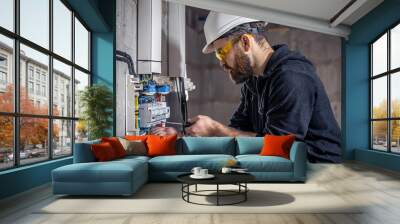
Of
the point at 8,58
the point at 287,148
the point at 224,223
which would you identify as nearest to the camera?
the point at 224,223

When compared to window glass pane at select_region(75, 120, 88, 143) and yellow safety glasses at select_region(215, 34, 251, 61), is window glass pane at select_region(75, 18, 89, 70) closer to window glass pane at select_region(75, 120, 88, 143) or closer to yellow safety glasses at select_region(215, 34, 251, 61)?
window glass pane at select_region(75, 120, 88, 143)

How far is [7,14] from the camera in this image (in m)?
4.66

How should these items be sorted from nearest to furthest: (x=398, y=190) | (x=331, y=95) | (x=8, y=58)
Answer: (x=8, y=58)
(x=398, y=190)
(x=331, y=95)

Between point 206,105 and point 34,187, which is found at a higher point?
point 206,105

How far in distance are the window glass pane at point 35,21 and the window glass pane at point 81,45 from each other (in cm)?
136

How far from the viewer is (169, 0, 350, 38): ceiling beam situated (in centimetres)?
751

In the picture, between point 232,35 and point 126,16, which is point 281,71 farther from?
point 126,16

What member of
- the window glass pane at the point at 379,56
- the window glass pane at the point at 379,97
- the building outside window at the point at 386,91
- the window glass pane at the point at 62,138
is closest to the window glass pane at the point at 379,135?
the building outside window at the point at 386,91

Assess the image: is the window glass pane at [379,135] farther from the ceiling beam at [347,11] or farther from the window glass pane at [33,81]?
the window glass pane at [33,81]

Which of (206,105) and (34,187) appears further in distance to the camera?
(206,105)

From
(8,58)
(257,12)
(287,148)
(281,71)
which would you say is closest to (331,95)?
(281,71)

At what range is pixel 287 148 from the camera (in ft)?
19.9

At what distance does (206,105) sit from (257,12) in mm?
2163

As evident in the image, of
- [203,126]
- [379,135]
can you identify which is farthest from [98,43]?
[379,135]
